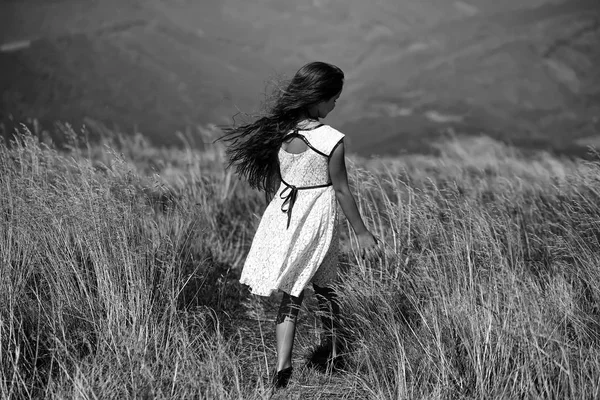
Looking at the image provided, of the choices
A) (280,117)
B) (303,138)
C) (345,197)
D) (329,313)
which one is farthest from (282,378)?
(280,117)

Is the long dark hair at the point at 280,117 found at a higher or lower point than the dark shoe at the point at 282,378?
higher

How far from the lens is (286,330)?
2.87m

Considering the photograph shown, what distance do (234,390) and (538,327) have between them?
1200 mm

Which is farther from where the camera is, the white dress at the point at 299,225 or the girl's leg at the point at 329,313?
the girl's leg at the point at 329,313

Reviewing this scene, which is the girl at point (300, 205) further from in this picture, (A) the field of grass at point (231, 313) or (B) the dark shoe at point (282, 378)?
(A) the field of grass at point (231, 313)

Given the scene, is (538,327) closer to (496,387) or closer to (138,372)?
(496,387)

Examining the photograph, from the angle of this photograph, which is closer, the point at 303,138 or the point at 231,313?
the point at 303,138

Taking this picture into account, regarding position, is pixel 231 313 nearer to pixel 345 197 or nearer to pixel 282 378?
pixel 282 378

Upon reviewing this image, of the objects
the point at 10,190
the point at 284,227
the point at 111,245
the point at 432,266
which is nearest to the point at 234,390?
the point at 284,227

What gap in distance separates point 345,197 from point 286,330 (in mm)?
612

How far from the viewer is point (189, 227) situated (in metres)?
3.88

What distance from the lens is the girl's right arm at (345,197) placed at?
2.84 m

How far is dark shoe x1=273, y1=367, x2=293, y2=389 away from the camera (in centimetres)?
283

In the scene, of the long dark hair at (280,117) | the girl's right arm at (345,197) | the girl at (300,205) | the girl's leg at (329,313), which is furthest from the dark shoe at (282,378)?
the long dark hair at (280,117)
